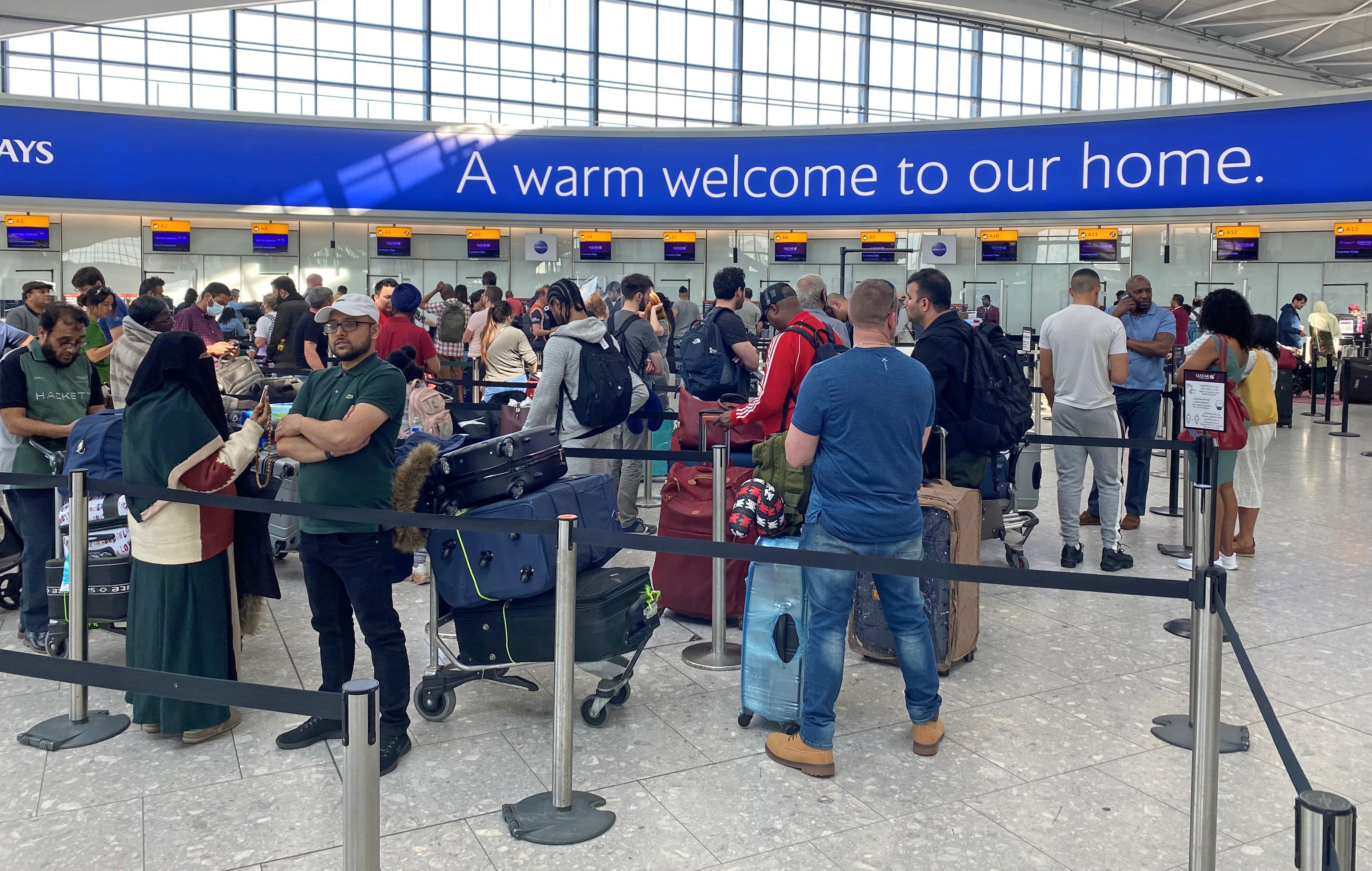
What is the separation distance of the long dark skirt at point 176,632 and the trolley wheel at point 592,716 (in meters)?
1.33

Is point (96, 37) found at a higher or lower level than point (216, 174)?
higher

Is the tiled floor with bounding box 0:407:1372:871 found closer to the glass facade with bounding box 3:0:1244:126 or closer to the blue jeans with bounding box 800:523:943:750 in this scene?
the blue jeans with bounding box 800:523:943:750

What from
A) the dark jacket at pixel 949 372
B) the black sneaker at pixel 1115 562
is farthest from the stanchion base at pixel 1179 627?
the dark jacket at pixel 949 372

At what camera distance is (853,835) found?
10.8ft

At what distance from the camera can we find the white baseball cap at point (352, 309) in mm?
3744

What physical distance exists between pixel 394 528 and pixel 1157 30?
38648 mm

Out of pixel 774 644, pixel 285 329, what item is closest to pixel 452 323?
pixel 285 329

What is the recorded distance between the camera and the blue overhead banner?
615 inches

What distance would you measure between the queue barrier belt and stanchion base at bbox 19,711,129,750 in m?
1.85

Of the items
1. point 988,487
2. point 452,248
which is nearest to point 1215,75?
point 452,248

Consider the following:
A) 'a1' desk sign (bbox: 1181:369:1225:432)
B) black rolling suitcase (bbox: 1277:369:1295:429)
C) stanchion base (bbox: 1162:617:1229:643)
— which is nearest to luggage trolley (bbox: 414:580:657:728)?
stanchion base (bbox: 1162:617:1229:643)

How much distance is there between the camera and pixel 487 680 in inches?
172

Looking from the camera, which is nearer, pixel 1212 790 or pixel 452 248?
pixel 1212 790

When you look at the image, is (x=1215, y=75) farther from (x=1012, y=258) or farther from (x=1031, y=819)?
(x=1031, y=819)
